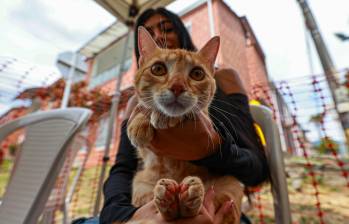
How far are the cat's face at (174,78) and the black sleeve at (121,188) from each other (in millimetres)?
289

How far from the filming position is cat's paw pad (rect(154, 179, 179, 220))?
1.43 feet

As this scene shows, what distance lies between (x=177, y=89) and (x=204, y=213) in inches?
12.5

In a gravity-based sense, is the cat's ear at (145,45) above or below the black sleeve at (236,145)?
above

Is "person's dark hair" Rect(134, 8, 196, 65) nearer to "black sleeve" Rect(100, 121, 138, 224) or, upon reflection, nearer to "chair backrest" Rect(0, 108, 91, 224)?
"black sleeve" Rect(100, 121, 138, 224)

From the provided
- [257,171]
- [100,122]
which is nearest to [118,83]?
[100,122]

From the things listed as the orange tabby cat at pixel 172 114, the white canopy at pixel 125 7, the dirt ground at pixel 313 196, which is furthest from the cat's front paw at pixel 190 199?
the white canopy at pixel 125 7

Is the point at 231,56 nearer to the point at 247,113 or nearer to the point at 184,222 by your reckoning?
the point at 247,113

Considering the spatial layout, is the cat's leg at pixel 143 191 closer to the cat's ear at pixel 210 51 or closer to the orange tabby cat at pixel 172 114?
the orange tabby cat at pixel 172 114

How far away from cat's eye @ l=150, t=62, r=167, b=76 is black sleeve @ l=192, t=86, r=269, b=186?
248mm

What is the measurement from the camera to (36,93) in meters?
1.99

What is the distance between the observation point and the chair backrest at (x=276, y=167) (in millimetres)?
807

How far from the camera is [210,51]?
2.05 ft

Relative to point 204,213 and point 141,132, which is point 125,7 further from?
point 204,213

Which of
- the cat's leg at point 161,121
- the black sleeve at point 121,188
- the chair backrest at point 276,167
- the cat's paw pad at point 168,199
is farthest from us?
the chair backrest at point 276,167
